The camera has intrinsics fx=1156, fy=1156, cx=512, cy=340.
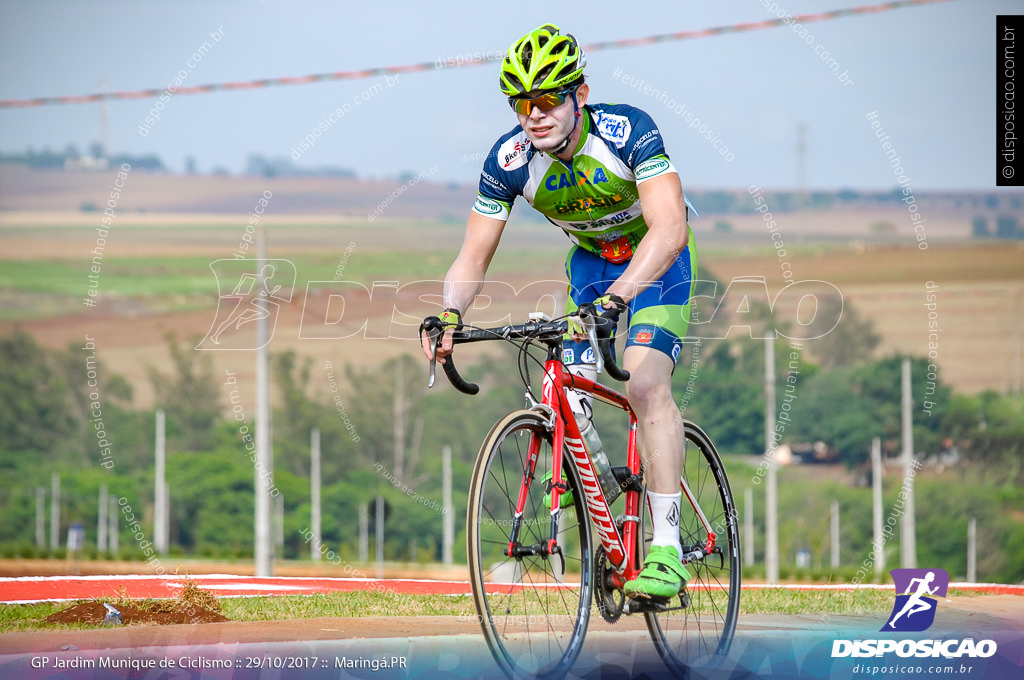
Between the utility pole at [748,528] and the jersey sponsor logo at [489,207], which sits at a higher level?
the jersey sponsor logo at [489,207]

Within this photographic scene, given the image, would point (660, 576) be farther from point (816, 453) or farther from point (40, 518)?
point (816, 453)

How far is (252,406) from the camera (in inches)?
3049

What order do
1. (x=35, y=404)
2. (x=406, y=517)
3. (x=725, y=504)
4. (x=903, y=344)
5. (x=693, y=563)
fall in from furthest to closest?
(x=903, y=344)
(x=35, y=404)
(x=406, y=517)
(x=725, y=504)
(x=693, y=563)

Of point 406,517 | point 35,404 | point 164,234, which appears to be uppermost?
point 164,234

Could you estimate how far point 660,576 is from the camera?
15.1 feet

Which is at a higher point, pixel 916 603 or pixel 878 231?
pixel 878 231

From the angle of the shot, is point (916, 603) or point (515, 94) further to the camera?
point (916, 603)

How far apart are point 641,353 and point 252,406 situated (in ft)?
246

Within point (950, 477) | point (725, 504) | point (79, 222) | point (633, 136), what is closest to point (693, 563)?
point (725, 504)

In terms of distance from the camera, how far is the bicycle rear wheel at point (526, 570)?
13.4ft

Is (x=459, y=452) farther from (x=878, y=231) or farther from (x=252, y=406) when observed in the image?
(x=878, y=231)

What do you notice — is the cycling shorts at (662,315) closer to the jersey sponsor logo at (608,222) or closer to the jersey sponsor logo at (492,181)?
the jersey sponsor logo at (608,222)

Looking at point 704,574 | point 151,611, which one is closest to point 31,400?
point 151,611

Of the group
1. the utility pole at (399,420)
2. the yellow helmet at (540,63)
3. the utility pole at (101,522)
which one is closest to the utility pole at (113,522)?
the utility pole at (101,522)
